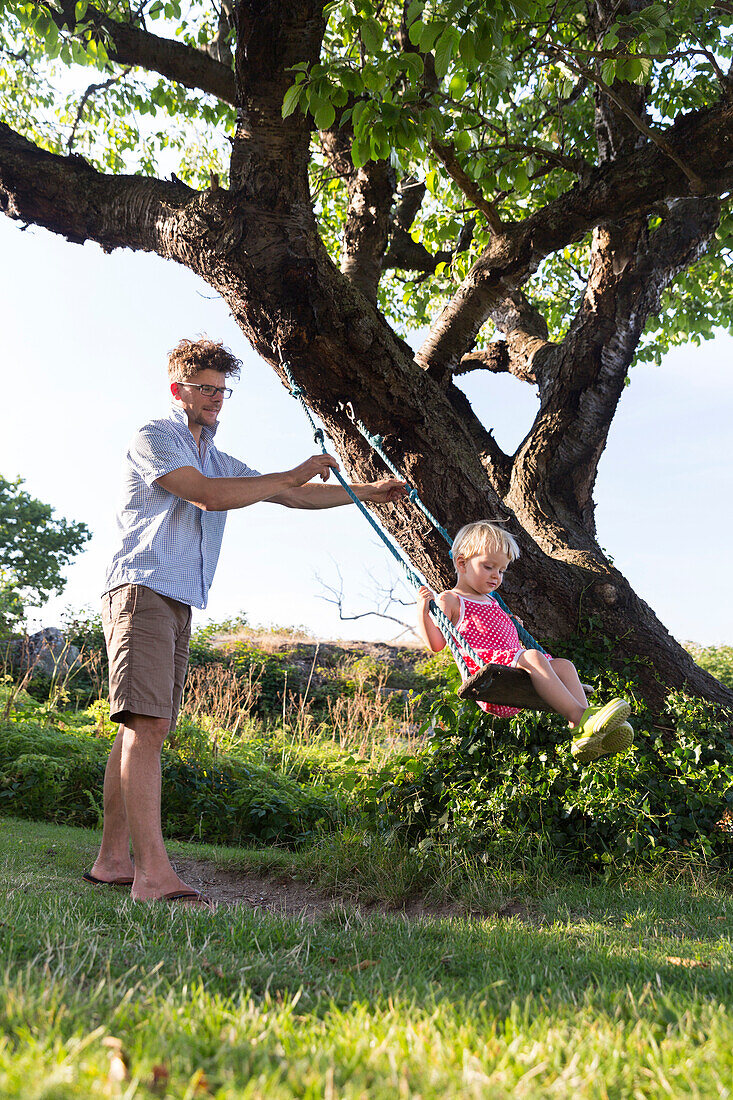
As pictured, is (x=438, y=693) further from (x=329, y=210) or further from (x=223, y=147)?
(x=223, y=147)

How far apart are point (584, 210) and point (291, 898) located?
457cm

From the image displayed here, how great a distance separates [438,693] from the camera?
493 cm

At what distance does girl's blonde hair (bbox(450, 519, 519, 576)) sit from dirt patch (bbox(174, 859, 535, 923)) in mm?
1732

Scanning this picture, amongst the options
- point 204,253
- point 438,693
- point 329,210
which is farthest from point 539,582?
point 329,210

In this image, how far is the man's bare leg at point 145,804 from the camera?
3141 mm

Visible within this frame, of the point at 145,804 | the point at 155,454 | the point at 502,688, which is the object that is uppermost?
the point at 155,454

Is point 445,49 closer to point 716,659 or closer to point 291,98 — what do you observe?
point 291,98

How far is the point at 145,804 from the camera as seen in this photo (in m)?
3.22

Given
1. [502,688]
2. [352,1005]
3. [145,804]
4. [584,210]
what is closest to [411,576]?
[502,688]

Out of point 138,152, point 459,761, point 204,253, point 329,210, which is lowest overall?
point 459,761

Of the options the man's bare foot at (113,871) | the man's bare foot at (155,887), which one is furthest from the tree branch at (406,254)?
the man's bare foot at (155,887)

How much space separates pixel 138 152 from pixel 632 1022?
32.9 feet

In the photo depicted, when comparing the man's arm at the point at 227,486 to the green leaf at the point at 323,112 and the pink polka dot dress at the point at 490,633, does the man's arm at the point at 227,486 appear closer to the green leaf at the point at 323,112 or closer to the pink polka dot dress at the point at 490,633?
the pink polka dot dress at the point at 490,633

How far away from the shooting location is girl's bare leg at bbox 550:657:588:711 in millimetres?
3742
